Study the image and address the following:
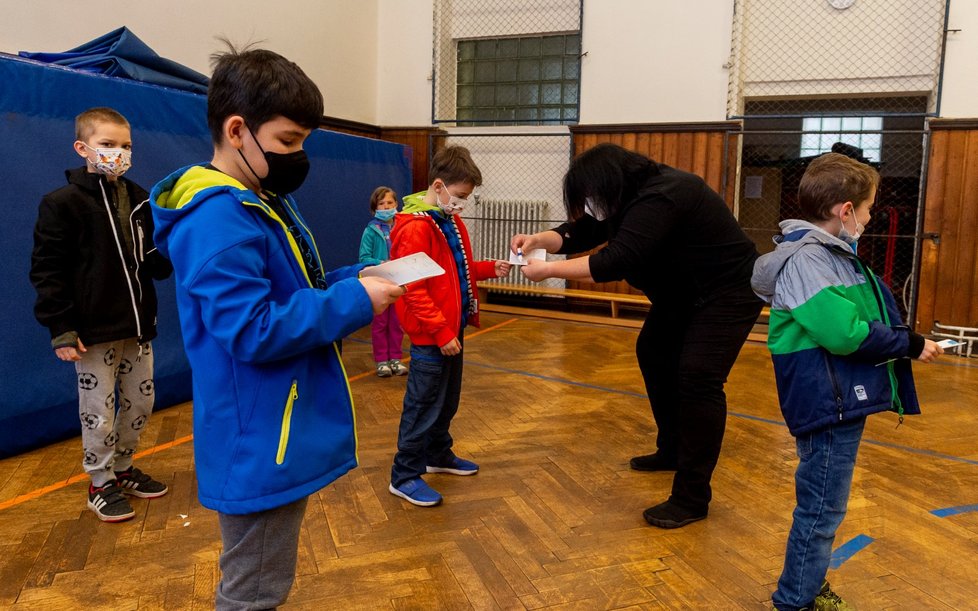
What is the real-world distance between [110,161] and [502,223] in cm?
573

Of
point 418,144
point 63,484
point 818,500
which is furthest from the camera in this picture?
point 418,144

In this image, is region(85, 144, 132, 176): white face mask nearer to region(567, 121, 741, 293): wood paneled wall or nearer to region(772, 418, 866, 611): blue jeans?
region(772, 418, 866, 611): blue jeans

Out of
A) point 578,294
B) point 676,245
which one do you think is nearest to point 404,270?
point 676,245

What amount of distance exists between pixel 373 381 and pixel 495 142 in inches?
168

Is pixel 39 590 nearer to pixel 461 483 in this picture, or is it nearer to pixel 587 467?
pixel 461 483

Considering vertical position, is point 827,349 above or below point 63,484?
above

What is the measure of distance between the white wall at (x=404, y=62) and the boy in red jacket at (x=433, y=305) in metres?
5.99

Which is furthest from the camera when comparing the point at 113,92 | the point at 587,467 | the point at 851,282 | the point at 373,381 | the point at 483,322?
the point at 483,322

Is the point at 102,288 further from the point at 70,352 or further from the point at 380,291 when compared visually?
the point at 380,291

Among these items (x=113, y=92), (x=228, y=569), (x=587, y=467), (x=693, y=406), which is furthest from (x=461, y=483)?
(x=113, y=92)

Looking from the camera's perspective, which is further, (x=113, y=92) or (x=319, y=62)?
(x=319, y=62)

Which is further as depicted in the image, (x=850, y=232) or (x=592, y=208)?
(x=592, y=208)

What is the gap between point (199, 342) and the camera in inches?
52.9

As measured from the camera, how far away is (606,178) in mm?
2498
